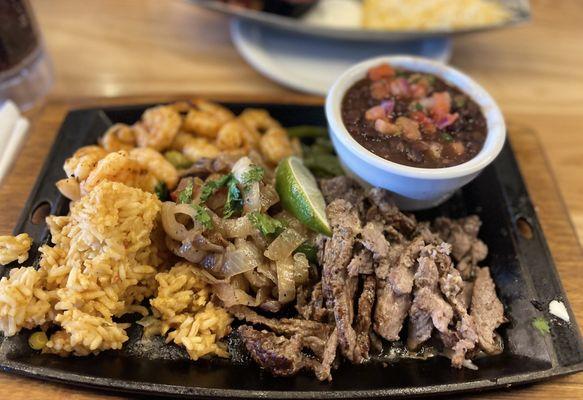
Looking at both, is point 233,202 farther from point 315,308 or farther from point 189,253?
point 315,308

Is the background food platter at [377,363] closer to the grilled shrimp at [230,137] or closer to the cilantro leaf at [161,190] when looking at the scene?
the cilantro leaf at [161,190]

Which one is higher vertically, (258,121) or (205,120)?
(205,120)

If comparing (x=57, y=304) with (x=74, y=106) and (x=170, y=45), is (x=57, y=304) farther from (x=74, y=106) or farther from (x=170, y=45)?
(x=170, y=45)

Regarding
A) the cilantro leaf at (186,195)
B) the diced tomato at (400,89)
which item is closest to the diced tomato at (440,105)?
the diced tomato at (400,89)

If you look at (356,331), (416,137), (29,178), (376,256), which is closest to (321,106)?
(416,137)

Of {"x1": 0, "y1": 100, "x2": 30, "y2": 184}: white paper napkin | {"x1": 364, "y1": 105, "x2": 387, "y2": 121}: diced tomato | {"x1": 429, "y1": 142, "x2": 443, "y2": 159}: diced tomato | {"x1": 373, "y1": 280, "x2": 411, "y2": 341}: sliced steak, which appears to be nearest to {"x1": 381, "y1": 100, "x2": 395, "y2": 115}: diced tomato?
{"x1": 364, "y1": 105, "x2": 387, "y2": 121}: diced tomato

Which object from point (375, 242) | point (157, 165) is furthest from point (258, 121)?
point (375, 242)
